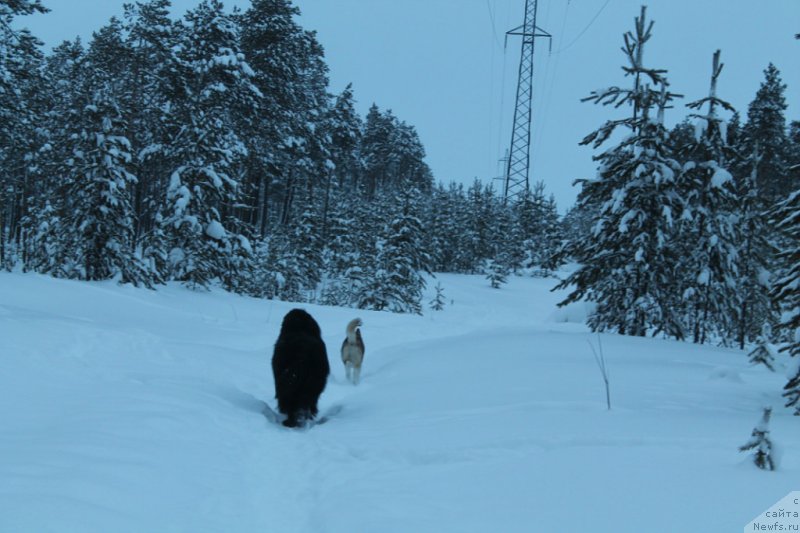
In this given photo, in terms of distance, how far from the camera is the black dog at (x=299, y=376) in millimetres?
6070

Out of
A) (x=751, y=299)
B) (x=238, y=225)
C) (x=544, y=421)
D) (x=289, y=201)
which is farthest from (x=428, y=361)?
(x=289, y=201)

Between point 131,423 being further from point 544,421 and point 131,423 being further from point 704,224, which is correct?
point 704,224

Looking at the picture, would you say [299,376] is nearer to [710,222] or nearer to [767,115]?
[710,222]

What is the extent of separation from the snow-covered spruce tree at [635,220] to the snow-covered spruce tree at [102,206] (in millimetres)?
14306

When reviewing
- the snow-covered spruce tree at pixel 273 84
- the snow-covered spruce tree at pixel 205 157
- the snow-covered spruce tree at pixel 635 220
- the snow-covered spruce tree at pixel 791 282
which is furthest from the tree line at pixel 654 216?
the snow-covered spruce tree at pixel 273 84

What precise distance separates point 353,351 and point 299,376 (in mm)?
2645

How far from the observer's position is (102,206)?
16641 mm

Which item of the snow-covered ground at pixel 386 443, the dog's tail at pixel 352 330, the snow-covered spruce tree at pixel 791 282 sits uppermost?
the snow-covered spruce tree at pixel 791 282

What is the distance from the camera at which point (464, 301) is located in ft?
123

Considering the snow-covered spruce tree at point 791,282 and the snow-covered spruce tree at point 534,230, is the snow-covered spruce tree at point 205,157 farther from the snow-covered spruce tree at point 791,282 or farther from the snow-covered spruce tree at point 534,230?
the snow-covered spruce tree at point 534,230

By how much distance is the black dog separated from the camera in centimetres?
607

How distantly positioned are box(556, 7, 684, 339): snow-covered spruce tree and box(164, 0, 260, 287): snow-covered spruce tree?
45.4ft

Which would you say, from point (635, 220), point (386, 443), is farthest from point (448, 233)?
point (386, 443)

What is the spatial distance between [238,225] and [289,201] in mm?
20984
